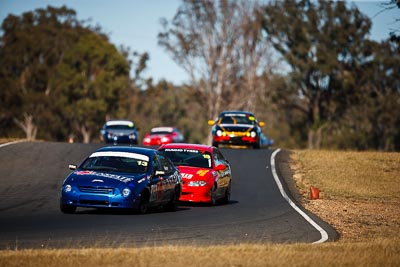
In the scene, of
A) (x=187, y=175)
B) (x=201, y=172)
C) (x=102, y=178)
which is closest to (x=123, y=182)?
(x=102, y=178)

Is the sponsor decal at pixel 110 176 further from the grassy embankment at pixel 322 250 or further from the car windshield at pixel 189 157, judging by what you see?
the car windshield at pixel 189 157

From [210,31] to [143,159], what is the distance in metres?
63.8

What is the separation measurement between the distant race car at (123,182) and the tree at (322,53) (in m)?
59.4

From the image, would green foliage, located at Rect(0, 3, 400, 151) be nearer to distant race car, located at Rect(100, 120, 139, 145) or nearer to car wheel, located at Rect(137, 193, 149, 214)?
distant race car, located at Rect(100, 120, 139, 145)

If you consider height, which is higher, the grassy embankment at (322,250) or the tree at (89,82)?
the tree at (89,82)

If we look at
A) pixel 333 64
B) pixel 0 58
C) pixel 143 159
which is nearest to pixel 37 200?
pixel 143 159

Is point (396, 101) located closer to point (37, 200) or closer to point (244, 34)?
point (244, 34)

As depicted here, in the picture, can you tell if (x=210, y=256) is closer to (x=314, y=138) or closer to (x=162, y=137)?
(x=162, y=137)

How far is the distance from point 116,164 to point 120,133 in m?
29.7

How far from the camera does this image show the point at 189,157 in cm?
2286

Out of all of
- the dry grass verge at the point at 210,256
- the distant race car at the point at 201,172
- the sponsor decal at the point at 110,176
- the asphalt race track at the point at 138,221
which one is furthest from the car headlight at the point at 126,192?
the dry grass verge at the point at 210,256

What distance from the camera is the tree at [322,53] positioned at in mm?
79125

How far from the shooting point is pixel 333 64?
257 ft

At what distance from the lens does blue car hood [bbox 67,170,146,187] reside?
17844mm
